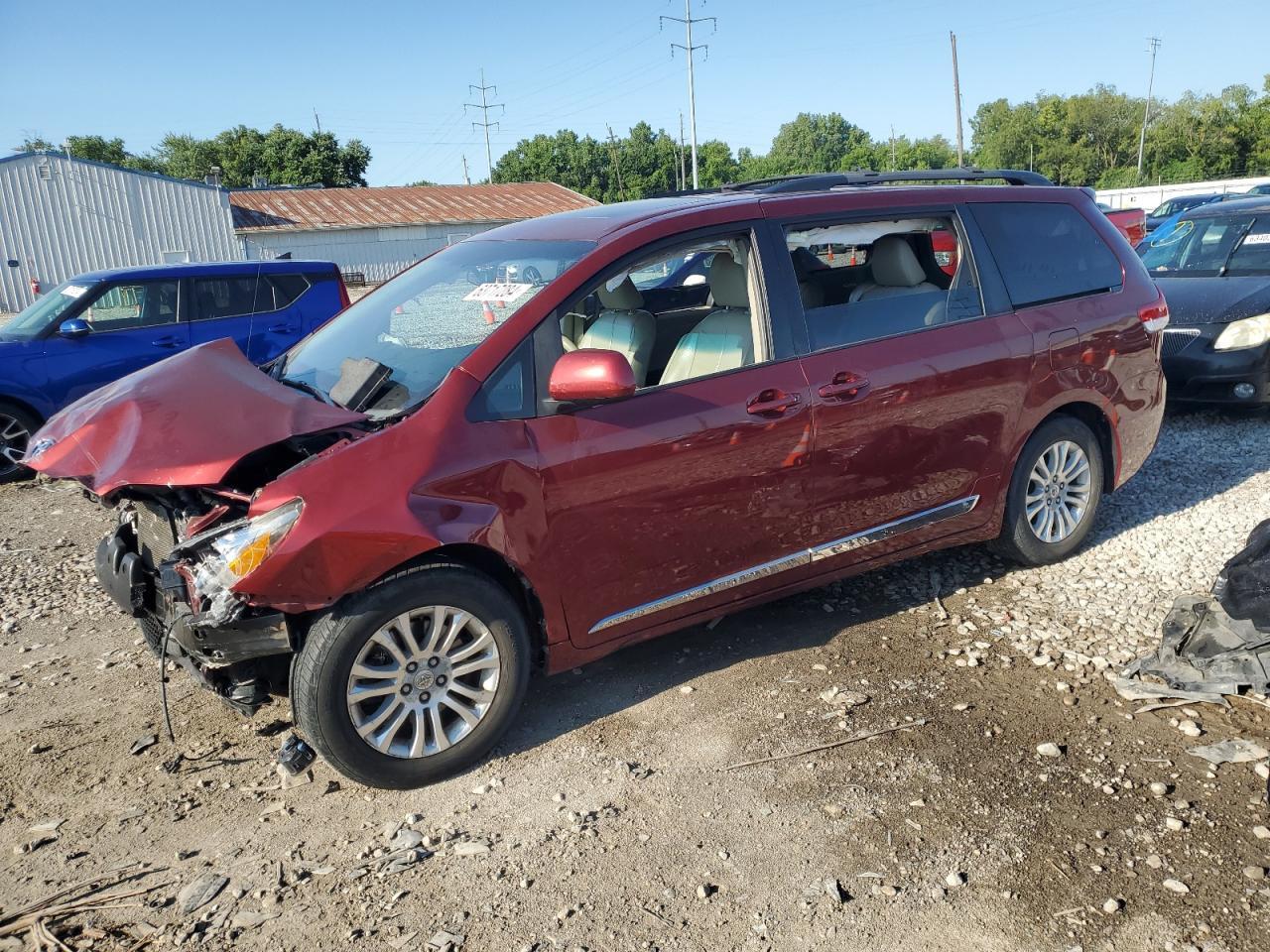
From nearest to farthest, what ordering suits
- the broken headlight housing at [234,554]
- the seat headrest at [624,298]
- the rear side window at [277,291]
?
the broken headlight housing at [234,554], the seat headrest at [624,298], the rear side window at [277,291]

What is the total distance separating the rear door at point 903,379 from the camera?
3971 millimetres

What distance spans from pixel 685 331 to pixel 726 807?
7.12 ft

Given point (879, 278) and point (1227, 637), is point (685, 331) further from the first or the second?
point (1227, 637)

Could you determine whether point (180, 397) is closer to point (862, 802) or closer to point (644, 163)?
point (862, 802)

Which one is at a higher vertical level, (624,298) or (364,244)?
(364,244)

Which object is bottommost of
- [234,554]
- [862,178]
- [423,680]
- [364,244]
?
[423,680]

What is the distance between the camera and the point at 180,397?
3.40 metres

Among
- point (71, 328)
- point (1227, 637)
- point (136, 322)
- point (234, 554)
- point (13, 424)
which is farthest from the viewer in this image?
point (136, 322)

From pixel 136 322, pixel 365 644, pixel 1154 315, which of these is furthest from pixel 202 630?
pixel 136 322

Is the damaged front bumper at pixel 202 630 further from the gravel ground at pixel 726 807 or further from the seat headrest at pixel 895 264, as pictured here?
the seat headrest at pixel 895 264

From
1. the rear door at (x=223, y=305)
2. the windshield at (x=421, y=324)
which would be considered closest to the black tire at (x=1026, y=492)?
the windshield at (x=421, y=324)

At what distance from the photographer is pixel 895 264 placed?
4469mm

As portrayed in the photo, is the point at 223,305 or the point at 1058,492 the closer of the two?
the point at 1058,492

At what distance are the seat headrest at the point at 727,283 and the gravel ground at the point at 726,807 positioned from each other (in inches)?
60.0
